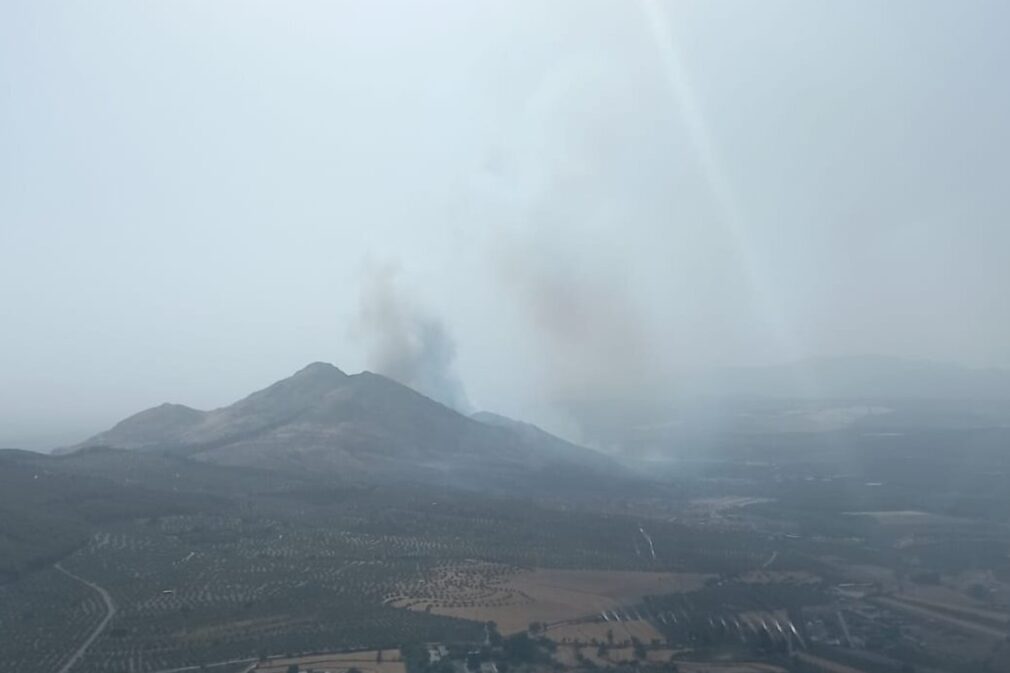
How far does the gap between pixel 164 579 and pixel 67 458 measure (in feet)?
128

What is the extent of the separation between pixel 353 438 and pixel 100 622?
57.2 meters

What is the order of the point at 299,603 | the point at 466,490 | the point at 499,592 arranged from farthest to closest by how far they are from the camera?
the point at 466,490 < the point at 499,592 < the point at 299,603

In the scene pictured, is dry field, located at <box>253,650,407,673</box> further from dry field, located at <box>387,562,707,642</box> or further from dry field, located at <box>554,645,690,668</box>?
dry field, located at <box>387,562,707,642</box>

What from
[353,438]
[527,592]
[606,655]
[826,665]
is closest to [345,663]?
[606,655]

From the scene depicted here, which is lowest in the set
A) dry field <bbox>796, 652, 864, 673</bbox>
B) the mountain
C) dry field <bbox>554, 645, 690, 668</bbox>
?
dry field <bbox>796, 652, 864, 673</bbox>

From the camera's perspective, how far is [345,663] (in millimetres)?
37250

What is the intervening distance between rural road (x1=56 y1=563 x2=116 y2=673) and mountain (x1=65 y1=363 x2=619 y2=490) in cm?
3495

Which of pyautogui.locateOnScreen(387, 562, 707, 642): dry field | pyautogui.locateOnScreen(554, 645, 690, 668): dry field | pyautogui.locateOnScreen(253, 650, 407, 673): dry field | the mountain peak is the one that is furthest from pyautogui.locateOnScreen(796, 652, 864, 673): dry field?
the mountain peak

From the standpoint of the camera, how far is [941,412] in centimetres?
15025

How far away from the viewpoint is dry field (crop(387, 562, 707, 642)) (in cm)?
4506

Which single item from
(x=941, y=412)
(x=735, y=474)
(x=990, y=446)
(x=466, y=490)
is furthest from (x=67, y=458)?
(x=941, y=412)

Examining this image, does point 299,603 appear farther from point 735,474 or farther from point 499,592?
point 735,474

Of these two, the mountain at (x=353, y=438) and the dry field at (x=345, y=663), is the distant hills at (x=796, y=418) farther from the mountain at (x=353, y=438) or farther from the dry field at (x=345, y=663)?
the dry field at (x=345, y=663)

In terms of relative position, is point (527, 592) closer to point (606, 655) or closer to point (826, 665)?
point (606, 655)
